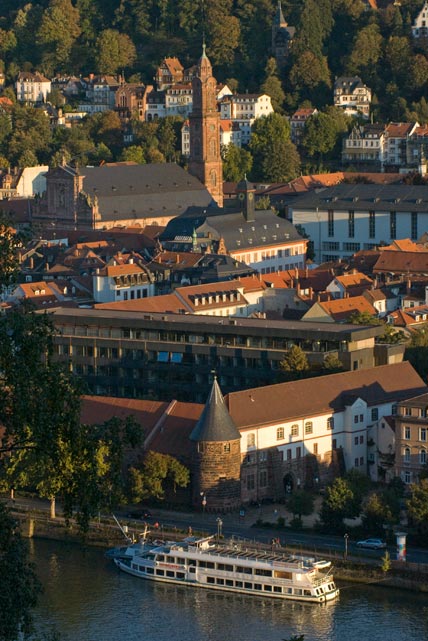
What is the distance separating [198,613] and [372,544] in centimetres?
362

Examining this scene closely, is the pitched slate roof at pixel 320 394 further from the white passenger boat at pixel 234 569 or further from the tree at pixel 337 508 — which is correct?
the white passenger boat at pixel 234 569

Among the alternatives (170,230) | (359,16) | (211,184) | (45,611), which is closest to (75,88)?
(359,16)

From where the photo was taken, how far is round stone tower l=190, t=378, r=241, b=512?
3794 centimetres

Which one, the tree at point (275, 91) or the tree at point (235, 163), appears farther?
the tree at point (275, 91)

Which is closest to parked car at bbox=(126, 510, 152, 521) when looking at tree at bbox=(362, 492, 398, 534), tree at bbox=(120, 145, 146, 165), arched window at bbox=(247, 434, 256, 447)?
arched window at bbox=(247, 434, 256, 447)

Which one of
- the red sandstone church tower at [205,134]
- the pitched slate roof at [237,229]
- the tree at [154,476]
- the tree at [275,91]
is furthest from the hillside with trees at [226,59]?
the tree at [154,476]

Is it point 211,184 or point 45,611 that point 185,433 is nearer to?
point 45,611

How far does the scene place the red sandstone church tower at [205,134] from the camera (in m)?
85.9

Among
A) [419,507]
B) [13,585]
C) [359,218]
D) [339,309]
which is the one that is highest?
[13,585]

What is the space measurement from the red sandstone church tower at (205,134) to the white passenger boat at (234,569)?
51.0 meters

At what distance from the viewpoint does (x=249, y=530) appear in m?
36.8

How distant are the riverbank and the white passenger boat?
16.5 inches

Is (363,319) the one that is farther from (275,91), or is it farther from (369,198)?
(275,91)

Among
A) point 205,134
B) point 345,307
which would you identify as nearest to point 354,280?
point 345,307
